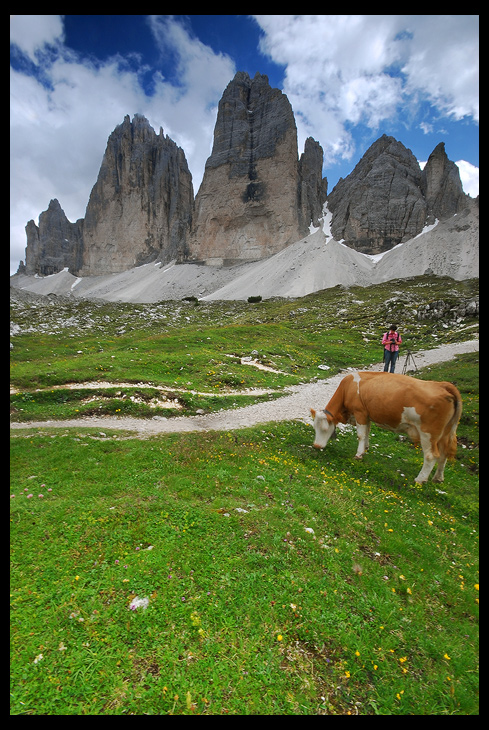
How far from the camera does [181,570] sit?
517 centimetres

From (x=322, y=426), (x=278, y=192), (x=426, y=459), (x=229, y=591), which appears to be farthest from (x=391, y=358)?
(x=278, y=192)

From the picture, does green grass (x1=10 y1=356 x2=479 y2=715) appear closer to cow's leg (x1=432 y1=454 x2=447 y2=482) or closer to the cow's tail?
cow's leg (x1=432 y1=454 x2=447 y2=482)

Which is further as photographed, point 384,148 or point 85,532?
point 384,148

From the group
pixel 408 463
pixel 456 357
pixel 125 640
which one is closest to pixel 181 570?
pixel 125 640

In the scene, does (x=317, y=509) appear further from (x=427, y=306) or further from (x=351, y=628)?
(x=427, y=306)

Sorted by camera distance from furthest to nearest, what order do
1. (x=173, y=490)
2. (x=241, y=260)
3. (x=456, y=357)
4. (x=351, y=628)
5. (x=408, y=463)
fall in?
(x=241, y=260) → (x=456, y=357) → (x=408, y=463) → (x=173, y=490) → (x=351, y=628)

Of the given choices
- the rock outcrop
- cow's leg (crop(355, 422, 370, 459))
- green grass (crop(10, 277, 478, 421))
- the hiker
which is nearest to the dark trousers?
the hiker

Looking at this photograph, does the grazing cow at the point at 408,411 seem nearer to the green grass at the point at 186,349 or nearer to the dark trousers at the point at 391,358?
the green grass at the point at 186,349

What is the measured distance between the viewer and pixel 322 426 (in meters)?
11.7

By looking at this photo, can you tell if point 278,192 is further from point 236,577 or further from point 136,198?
point 236,577

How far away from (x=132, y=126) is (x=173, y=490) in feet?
763

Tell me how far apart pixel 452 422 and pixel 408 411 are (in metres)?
1.33

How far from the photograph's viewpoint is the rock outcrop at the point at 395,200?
119 m

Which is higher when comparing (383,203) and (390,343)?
(383,203)
